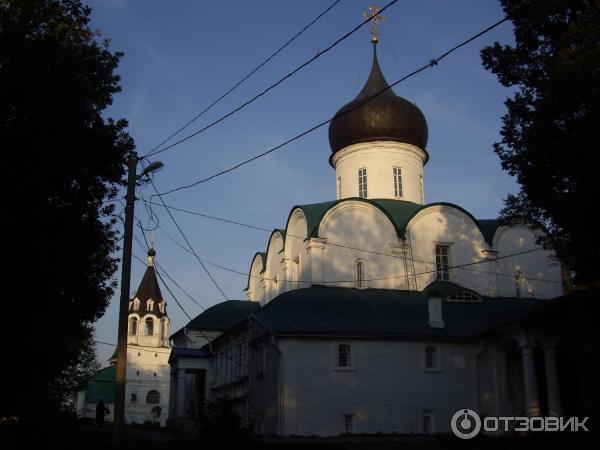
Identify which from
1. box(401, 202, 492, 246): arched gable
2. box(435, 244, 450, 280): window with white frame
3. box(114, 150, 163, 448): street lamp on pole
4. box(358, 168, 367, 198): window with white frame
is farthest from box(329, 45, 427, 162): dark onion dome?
box(114, 150, 163, 448): street lamp on pole

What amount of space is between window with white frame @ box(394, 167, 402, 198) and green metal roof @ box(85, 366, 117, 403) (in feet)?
104

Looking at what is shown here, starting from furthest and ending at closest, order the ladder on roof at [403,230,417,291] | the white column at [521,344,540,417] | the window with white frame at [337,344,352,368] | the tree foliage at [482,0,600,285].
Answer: the ladder on roof at [403,230,417,291] → the window with white frame at [337,344,352,368] → the white column at [521,344,540,417] → the tree foliage at [482,0,600,285]

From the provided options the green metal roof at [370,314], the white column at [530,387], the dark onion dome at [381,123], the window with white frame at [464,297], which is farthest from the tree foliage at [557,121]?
the dark onion dome at [381,123]

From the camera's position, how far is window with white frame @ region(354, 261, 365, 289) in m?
25.9

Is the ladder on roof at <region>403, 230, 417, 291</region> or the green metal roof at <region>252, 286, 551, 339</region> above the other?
the ladder on roof at <region>403, 230, 417, 291</region>

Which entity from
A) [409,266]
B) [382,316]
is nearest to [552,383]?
[382,316]

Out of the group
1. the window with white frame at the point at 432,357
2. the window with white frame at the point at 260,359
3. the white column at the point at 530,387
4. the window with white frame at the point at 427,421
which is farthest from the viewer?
the window with white frame at the point at 260,359

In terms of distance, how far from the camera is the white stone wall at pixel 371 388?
20359 mm

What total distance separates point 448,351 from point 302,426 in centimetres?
535

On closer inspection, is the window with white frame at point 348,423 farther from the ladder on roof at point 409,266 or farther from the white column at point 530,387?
the ladder on roof at point 409,266

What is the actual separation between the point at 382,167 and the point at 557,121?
14290 mm

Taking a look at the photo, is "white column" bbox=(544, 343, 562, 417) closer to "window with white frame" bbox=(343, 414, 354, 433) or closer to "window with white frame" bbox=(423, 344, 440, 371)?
"window with white frame" bbox=(423, 344, 440, 371)

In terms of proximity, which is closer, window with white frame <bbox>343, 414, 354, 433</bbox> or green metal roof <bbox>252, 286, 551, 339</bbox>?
window with white frame <bbox>343, 414, 354, 433</bbox>

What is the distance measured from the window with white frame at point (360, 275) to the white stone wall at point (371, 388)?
4.48 m
